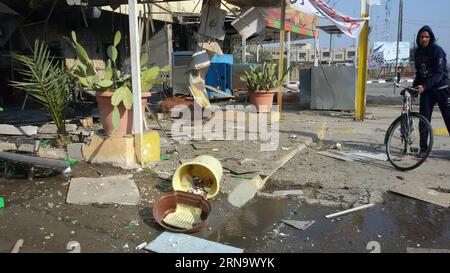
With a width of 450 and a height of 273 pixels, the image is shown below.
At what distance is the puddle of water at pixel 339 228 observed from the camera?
3.40 m

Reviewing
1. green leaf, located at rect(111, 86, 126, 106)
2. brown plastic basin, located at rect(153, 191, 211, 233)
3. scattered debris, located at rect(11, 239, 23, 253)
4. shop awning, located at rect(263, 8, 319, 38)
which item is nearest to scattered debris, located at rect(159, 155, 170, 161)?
green leaf, located at rect(111, 86, 126, 106)

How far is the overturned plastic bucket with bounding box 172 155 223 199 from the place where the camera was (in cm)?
435

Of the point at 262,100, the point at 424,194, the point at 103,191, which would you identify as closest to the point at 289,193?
the point at 424,194

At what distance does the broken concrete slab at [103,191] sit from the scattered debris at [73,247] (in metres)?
0.90

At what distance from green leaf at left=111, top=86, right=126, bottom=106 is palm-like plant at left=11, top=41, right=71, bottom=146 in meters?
1.12

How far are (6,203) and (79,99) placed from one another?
23.4 feet

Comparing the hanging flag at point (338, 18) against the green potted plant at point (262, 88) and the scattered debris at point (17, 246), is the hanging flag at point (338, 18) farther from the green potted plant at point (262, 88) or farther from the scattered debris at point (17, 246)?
the scattered debris at point (17, 246)

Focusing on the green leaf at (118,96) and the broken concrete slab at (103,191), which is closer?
the broken concrete slab at (103,191)

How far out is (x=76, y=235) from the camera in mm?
3471

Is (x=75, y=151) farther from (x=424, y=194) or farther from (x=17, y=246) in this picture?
(x=424, y=194)

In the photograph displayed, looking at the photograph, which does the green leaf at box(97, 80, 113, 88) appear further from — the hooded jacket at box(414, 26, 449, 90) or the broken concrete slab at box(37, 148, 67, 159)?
the hooded jacket at box(414, 26, 449, 90)

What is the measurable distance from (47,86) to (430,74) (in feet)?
18.3

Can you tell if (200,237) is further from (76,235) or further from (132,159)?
(132,159)

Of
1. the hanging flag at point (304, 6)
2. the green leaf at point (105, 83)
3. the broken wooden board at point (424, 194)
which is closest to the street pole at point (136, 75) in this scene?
the green leaf at point (105, 83)
